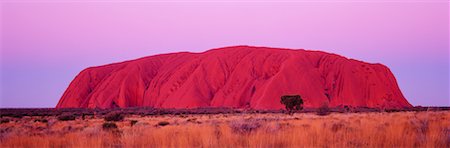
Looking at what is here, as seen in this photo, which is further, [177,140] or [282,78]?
[282,78]

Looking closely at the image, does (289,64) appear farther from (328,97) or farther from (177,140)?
(177,140)

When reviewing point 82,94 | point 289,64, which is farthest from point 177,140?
point 82,94

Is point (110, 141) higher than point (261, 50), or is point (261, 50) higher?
point (261, 50)

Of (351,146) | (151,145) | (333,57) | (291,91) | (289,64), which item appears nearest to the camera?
(351,146)

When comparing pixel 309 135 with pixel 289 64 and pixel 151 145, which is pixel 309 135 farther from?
pixel 289 64

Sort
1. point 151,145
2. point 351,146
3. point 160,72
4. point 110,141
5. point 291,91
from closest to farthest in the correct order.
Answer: point 351,146 < point 151,145 < point 110,141 < point 291,91 < point 160,72

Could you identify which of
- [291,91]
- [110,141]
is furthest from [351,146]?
[291,91]
